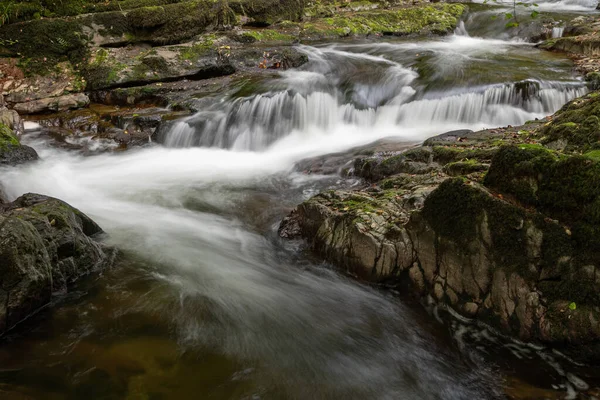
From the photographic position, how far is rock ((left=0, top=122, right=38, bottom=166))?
24.6 ft

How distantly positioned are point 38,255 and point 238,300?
6.57 ft

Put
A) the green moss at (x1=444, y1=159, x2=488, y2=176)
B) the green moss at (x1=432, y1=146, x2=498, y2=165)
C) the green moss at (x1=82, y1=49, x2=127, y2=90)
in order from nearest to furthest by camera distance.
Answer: the green moss at (x1=444, y1=159, x2=488, y2=176) → the green moss at (x1=432, y1=146, x2=498, y2=165) → the green moss at (x1=82, y1=49, x2=127, y2=90)

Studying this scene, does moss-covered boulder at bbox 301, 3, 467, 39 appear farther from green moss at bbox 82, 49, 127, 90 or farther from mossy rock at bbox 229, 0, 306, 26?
green moss at bbox 82, 49, 127, 90

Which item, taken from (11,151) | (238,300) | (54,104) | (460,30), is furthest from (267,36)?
(238,300)

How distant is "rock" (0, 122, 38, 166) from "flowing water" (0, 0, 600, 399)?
0.27 m

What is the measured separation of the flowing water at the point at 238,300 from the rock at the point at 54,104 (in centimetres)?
129

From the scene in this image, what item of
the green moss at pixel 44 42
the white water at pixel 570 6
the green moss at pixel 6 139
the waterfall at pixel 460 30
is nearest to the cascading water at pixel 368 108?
the green moss at pixel 6 139

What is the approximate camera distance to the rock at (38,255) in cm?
349

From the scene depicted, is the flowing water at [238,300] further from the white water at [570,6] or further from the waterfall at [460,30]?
the white water at [570,6]

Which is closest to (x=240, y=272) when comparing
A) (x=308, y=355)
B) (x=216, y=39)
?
(x=308, y=355)

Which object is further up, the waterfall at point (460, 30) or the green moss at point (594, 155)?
the waterfall at point (460, 30)

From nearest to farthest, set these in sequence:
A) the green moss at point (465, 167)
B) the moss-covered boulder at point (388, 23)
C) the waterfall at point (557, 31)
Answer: the green moss at point (465, 167) < the waterfall at point (557, 31) < the moss-covered boulder at point (388, 23)

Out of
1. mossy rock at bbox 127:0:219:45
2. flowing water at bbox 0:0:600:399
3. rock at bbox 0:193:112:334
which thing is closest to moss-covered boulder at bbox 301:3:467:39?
mossy rock at bbox 127:0:219:45

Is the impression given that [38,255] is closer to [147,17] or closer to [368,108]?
[368,108]
